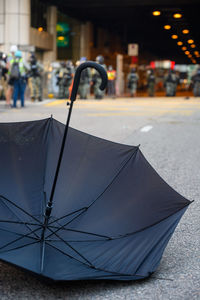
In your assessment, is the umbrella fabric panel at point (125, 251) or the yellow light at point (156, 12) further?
the yellow light at point (156, 12)

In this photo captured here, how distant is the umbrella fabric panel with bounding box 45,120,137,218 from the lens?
3.86m

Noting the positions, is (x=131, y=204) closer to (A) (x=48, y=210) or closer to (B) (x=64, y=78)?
(A) (x=48, y=210)

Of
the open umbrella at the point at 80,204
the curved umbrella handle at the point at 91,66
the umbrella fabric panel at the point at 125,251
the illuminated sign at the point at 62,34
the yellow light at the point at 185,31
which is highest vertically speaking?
the yellow light at the point at 185,31

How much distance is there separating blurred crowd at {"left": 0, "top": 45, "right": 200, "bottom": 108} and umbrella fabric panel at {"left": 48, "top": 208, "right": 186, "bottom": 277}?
17596 millimetres

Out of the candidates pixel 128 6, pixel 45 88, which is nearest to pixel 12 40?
pixel 45 88

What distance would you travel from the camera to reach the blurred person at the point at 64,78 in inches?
1240

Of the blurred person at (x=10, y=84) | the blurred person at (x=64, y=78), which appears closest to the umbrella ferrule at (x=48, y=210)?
the blurred person at (x=10, y=84)

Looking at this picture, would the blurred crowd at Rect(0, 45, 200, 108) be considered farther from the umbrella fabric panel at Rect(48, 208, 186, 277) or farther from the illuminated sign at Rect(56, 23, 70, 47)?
the umbrella fabric panel at Rect(48, 208, 186, 277)

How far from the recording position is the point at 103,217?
3.78 meters

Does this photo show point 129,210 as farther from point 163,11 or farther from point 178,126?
point 163,11

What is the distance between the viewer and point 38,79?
2633 centimetres

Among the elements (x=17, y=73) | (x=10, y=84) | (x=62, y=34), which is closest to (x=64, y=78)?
(x=10, y=84)

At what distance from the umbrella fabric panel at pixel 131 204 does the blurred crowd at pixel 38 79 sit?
17.3 m

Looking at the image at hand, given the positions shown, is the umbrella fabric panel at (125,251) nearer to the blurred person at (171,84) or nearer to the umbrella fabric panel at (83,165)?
the umbrella fabric panel at (83,165)
